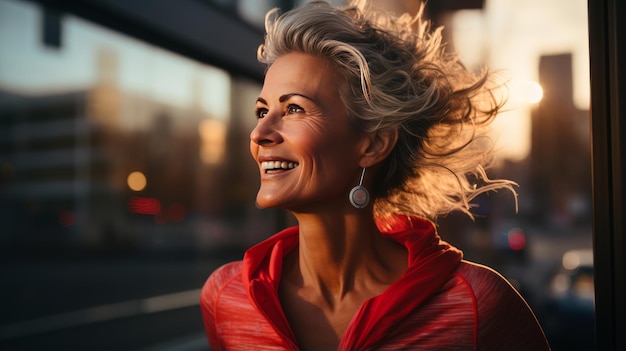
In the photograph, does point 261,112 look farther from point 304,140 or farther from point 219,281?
point 219,281

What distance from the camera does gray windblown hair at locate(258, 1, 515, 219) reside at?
163cm

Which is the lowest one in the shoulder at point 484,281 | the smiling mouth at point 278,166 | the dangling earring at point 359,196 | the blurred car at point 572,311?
the blurred car at point 572,311

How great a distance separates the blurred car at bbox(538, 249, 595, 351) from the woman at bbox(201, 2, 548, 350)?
488 centimetres

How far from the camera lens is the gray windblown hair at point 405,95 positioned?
1.63m

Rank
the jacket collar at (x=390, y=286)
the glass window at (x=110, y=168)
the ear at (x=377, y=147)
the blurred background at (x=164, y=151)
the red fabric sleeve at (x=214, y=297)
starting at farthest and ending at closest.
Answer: the glass window at (x=110, y=168), the blurred background at (x=164, y=151), the red fabric sleeve at (x=214, y=297), the ear at (x=377, y=147), the jacket collar at (x=390, y=286)

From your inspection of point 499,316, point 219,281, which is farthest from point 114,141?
point 499,316

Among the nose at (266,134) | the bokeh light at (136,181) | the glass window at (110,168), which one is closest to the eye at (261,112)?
the nose at (266,134)

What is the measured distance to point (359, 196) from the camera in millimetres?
1639

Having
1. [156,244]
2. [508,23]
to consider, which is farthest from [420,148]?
[156,244]

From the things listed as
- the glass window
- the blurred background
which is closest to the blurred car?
the blurred background

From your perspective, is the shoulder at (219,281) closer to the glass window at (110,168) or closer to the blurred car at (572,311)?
the glass window at (110,168)

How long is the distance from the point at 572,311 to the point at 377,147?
552 centimetres

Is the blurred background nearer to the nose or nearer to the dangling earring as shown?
the dangling earring

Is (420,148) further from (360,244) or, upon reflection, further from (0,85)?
(0,85)
